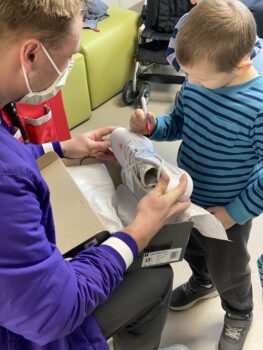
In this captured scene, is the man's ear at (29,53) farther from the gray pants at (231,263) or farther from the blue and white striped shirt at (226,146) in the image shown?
the gray pants at (231,263)

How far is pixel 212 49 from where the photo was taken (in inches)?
36.5

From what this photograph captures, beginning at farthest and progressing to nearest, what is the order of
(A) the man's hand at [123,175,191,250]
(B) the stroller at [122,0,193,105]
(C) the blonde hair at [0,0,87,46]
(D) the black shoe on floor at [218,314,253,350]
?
(B) the stroller at [122,0,193,105]
(D) the black shoe on floor at [218,314,253,350]
(A) the man's hand at [123,175,191,250]
(C) the blonde hair at [0,0,87,46]

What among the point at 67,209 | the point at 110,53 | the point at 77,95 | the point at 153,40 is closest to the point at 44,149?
the point at 67,209

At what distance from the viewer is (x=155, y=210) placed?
0.92 metres

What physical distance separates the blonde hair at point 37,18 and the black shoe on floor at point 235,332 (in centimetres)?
110

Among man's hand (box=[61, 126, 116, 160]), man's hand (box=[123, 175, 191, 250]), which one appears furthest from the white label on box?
man's hand (box=[61, 126, 116, 160])

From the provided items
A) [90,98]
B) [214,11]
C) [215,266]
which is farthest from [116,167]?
[90,98]

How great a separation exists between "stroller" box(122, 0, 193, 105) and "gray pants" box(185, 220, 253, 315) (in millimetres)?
1578

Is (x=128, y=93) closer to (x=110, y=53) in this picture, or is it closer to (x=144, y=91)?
(x=144, y=91)

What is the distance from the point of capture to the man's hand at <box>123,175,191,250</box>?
0.90 metres

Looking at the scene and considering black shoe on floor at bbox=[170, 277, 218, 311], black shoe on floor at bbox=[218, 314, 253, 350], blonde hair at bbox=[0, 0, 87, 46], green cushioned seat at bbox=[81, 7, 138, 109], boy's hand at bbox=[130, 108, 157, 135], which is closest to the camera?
blonde hair at bbox=[0, 0, 87, 46]

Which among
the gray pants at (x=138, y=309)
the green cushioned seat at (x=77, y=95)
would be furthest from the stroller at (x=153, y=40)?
the gray pants at (x=138, y=309)

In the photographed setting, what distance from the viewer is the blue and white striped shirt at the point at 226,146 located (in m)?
0.98

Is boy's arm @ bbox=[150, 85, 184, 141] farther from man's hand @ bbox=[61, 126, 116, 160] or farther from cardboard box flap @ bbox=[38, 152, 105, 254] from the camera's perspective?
cardboard box flap @ bbox=[38, 152, 105, 254]
